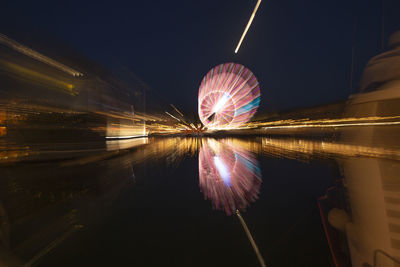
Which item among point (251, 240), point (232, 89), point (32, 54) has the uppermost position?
point (232, 89)

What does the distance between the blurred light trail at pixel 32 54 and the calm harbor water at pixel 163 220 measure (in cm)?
756

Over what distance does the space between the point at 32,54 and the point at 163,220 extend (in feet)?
37.3

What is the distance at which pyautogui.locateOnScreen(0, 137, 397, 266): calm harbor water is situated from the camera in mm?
1348

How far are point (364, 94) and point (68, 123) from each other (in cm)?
Result: 1343

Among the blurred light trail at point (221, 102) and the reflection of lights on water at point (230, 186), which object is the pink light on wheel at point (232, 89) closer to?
the blurred light trail at point (221, 102)

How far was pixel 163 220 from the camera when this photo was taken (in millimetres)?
1886

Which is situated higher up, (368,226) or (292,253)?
(368,226)

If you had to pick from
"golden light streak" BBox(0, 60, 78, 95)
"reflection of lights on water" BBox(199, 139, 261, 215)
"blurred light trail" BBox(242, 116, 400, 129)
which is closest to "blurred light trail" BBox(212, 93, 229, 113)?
"blurred light trail" BBox(242, 116, 400, 129)

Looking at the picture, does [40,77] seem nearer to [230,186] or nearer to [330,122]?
[230,186]

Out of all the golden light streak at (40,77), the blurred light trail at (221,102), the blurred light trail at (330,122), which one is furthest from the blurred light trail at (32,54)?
the blurred light trail at (221,102)

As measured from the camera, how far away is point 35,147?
7664 mm

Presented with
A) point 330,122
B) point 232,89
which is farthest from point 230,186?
point 232,89

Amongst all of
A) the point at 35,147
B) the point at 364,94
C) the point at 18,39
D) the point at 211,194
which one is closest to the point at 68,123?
the point at 35,147

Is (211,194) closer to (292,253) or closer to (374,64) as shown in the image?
(292,253)
